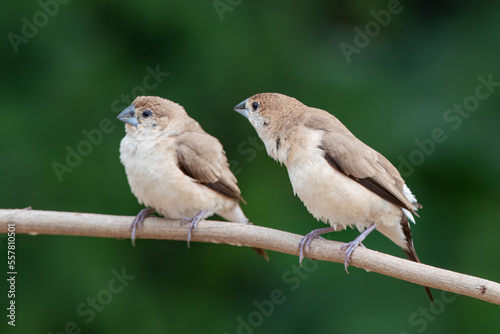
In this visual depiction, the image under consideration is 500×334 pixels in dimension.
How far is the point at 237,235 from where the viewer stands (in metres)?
3.02

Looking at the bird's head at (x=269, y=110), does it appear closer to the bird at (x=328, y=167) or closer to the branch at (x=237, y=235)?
the bird at (x=328, y=167)

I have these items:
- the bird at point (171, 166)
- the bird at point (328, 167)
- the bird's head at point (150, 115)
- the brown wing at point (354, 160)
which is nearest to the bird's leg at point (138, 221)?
the bird at point (171, 166)

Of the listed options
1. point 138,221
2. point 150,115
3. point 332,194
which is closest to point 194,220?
point 138,221

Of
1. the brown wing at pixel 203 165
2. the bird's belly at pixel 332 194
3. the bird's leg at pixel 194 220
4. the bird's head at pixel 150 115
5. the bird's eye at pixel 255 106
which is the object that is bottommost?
the bird's belly at pixel 332 194

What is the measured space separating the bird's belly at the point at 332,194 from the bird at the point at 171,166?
0.59 meters

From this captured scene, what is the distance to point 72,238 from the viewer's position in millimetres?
5141

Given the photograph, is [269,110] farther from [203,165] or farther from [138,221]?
[138,221]

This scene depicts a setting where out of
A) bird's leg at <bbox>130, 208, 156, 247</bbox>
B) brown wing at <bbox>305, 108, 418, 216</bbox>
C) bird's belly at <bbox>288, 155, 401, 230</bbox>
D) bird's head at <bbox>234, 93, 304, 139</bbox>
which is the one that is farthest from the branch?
bird's head at <bbox>234, 93, 304, 139</bbox>

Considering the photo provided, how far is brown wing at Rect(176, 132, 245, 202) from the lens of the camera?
361 cm

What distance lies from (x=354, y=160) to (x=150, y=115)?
1.07m

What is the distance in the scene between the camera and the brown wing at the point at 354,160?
10.2ft

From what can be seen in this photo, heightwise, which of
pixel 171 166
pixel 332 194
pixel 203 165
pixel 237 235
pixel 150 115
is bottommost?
pixel 332 194

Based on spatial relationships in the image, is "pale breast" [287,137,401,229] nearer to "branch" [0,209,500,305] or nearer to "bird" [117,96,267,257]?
"branch" [0,209,500,305]

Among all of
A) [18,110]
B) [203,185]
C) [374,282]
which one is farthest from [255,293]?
[18,110]
